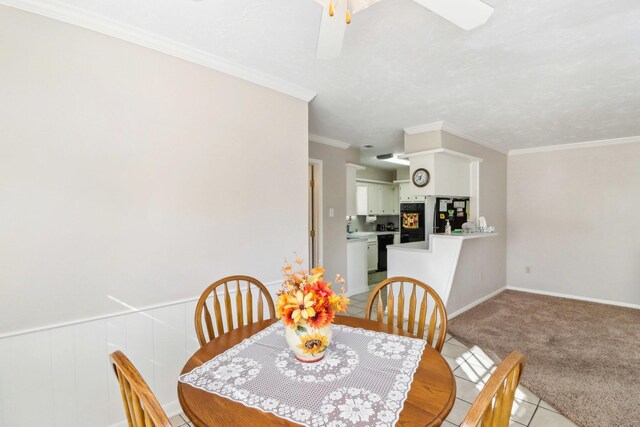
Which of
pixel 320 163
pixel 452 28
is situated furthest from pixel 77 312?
pixel 320 163

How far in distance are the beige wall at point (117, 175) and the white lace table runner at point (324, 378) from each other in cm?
95

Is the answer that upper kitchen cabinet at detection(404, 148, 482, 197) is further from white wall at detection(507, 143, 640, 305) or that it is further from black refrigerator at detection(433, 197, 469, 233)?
white wall at detection(507, 143, 640, 305)

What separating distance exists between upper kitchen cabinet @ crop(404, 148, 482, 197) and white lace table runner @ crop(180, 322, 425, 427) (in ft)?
8.92

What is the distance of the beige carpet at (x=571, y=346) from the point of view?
2.25 m

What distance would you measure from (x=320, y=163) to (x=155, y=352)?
3.23 meters

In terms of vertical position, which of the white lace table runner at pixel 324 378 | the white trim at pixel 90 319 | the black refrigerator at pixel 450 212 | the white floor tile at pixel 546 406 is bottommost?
the white floor tile at pixel 546 406

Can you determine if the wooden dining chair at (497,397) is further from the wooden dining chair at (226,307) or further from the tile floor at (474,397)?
the tile floor at (474,397)

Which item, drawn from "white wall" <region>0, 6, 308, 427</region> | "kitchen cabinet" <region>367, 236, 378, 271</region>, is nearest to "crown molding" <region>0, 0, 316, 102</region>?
"white wall" <region>0, 6, 308, 427</region>

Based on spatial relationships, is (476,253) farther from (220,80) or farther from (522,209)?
(220,80)

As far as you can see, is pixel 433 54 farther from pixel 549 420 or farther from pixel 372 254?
pixel 372 254

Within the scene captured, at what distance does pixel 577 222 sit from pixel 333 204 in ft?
13.1

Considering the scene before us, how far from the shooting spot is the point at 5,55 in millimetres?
1537

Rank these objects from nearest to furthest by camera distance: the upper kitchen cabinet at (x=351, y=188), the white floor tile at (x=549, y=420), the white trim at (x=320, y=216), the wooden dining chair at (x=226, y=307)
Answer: the wooden dining chair at (x=226, y=307)
the white floor tile at (x=549, y=420)
the white trim at (x=320, y=216)
the upper kitchen cabinet at (x=351, y=188)

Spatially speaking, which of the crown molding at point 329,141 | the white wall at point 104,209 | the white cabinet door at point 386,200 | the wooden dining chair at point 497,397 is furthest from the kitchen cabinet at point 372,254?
the wooden dining chair at point 497,397
